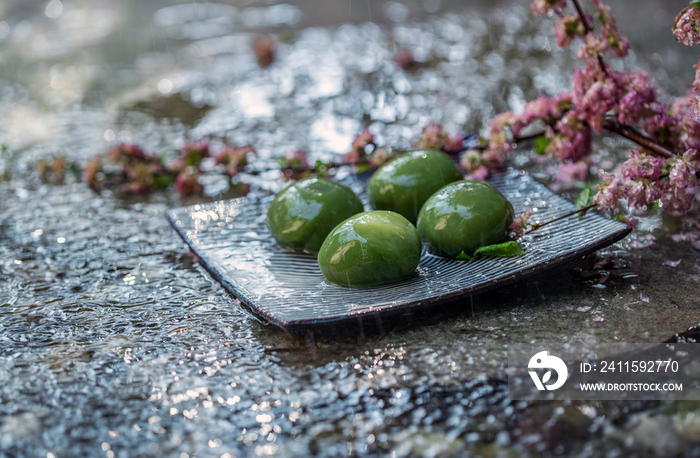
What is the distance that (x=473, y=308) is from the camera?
4.39 ft

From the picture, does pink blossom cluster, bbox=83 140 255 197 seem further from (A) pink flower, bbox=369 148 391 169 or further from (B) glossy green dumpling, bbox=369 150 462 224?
(B) glossy green dumpling, bbox=369 150 462 224

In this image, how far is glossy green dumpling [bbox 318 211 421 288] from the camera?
1326 mm

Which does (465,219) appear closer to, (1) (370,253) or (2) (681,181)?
(1) (370,253)

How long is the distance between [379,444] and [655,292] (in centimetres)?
79

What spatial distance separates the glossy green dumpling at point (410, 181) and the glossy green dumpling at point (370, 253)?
24 centimetres

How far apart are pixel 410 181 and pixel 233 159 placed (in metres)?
0.86

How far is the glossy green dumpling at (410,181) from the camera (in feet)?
5.33

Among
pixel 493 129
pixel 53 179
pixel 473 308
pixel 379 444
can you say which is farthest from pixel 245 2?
pixel 379 444

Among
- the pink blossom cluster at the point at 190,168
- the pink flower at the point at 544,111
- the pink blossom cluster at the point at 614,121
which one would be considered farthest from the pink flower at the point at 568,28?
the pink blossom cluster at the point at 190,168

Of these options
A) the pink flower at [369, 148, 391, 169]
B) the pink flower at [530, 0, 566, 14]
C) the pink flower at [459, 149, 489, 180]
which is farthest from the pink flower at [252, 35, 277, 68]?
the pink flower at [530, 0, 566, 14]

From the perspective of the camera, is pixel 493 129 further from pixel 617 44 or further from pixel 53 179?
pixel 53 179

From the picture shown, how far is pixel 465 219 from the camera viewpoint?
4.58 ft

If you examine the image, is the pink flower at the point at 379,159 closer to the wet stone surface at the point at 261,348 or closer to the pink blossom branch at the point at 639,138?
the wet stone surface at the point at 261,348

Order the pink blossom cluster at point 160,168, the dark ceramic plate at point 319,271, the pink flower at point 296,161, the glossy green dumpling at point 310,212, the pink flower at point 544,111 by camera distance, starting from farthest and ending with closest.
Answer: the pink blossom cluster at point 160,168 < the pink flower at point 296,161 < the pink flower at point 544,111 < the glossy green dumpling at point 310,212 < the dark ceramic plate at point 319,271
